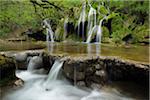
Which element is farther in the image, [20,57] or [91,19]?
[91,19]

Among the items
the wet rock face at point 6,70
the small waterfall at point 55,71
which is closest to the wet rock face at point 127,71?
the small waterfall at point 55,71

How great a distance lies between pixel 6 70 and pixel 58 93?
5.42ft

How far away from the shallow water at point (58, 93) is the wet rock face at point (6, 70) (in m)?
0.49

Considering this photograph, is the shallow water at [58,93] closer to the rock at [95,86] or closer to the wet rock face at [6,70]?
the rock at [95,86]

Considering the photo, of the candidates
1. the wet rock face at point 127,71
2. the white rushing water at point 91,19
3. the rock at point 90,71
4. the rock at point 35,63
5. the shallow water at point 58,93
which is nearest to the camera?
the wet rock face at point 127,71

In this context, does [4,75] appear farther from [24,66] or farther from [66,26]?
[66,26]

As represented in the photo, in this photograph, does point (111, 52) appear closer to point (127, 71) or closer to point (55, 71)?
point (127, 71)

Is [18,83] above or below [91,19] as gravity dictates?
below

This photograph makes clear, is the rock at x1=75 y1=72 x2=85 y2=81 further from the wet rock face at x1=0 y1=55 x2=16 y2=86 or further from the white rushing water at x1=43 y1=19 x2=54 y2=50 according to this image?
the white rushing water at x1=43 y1=19 x2=54 y2=50

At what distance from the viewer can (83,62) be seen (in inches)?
215

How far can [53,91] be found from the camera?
18.3ft

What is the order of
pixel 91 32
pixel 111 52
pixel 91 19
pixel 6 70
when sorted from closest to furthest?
pixel 6 70
pixel 111 52
pixel 91 32
pixel 91 19

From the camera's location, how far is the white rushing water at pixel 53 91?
5.11 m

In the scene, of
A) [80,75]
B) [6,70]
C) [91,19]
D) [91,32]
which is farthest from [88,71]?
[91,19]
